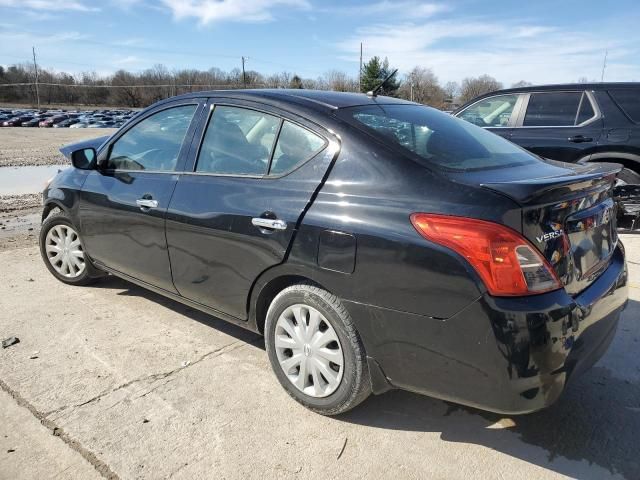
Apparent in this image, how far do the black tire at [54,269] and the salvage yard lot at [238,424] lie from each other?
855 mm

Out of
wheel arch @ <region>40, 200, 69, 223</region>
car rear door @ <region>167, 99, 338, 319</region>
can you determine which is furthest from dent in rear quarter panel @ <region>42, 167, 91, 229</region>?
car rear door @ <region>167, 99, 338, 319</region>

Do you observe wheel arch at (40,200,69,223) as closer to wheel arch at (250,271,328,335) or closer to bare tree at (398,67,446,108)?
wheel arch at (250,271,328,335)

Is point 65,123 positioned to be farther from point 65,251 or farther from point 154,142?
point 154,142

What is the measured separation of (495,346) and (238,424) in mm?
1375

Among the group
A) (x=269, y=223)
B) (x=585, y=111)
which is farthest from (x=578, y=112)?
(x=269, y=223)

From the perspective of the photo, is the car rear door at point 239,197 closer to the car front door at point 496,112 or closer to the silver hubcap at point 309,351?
the silver hubcap at point 309,351

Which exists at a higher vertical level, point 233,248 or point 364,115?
point 364,115

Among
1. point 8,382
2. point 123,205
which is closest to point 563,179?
point 123,205

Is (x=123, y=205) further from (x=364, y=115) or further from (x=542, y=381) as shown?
(x=542, y=381)

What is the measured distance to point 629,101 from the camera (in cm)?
596

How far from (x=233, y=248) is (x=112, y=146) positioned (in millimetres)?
1753

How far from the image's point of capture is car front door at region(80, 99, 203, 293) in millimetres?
3348

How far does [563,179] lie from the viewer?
223 cm

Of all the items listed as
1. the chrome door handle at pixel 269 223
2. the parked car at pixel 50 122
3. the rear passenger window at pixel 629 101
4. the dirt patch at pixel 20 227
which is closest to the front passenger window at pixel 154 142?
the chrome door handle at pixel 269 223
